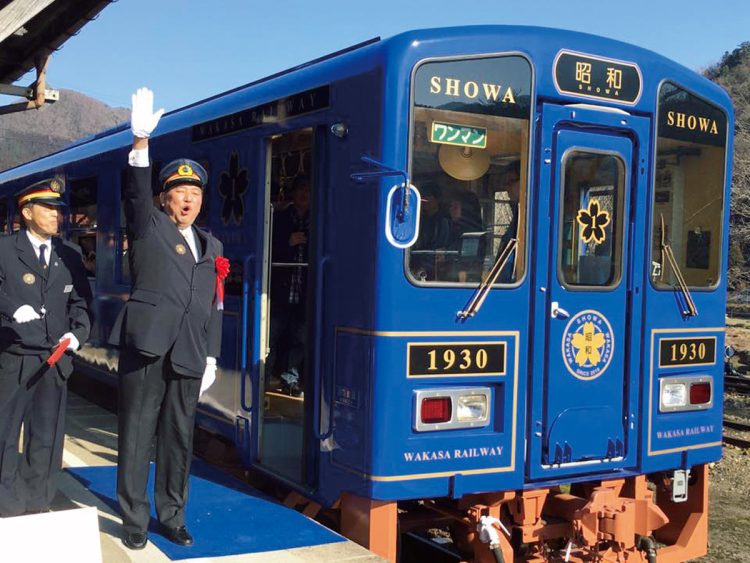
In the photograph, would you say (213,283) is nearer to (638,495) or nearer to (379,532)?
(379,532)

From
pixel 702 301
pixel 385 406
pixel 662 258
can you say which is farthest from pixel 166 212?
pixel 702 301

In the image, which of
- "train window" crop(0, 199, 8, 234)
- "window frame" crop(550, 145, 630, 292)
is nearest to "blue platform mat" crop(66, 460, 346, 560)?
"window frame" crop(550, 145, 630, 292)

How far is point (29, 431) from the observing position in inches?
179

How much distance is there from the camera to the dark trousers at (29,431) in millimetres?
4391

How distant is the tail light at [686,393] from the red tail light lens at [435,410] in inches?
57.4

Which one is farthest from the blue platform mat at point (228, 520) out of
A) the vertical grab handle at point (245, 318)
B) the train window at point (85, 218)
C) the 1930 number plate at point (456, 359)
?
the train window at point (85, 218)

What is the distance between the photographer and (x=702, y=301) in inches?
200

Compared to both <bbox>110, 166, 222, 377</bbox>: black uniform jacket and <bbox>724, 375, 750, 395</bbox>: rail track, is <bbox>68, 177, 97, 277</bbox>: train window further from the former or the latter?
<bbox>724, 375, 750, 395</bbox>: rail track

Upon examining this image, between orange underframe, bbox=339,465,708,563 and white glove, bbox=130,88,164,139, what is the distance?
2042mm

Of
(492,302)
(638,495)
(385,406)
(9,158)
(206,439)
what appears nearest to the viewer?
(385,406)

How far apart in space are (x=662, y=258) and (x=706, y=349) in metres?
0.67

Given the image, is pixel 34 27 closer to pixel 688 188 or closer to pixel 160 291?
pixel 160 291

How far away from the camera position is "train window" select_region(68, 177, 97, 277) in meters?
7.83

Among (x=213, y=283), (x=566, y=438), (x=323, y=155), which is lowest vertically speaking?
(x=566, y=438)
